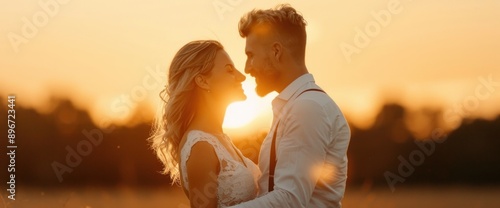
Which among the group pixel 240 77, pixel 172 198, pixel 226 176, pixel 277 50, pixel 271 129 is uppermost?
pixel 277 50

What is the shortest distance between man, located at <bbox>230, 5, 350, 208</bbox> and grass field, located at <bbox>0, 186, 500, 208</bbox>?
2457 centimetres

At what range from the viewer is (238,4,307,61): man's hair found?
18.5ft

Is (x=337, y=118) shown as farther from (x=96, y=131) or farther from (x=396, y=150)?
(x=396, y=150)

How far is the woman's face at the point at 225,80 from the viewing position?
641 centimetres

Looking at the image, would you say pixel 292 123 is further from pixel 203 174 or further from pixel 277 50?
pixel 203 174

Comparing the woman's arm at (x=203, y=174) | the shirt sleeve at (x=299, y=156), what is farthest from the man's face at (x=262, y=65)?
the woman's arm at (x=203, y=174)

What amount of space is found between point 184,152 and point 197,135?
163 mm

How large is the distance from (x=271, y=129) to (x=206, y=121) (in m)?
1.12

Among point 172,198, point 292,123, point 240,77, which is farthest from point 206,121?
point 172,198

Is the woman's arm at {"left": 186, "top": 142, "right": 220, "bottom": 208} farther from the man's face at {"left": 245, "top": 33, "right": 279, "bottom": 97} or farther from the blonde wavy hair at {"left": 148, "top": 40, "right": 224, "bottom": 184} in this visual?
the man's face at {"left": 245, "top": 33, "right": 279, "bottom": 97}

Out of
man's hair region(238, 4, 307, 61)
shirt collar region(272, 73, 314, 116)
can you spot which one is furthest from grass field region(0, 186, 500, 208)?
shirt collar region(272, 73, 314, 116)

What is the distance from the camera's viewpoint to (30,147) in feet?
131

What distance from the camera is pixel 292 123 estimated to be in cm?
515

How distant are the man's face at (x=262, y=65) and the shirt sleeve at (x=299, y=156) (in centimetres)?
47
